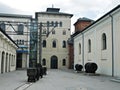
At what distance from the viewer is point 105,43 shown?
101ft

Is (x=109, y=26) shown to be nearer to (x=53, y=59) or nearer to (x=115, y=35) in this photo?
(x=115, y=35)

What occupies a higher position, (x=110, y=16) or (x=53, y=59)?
(x=110, y=16)

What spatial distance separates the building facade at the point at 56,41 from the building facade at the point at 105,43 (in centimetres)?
2076

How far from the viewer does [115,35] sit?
85.5 ft

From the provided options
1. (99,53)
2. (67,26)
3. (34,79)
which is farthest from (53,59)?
(34,79)

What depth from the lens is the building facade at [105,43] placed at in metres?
25.8

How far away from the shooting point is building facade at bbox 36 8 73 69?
200ft

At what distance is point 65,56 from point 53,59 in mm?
2982

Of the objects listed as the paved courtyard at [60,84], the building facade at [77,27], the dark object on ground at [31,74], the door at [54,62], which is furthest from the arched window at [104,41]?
the door at [54,62]

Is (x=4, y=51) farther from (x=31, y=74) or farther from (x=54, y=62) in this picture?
(x=54, y=62)

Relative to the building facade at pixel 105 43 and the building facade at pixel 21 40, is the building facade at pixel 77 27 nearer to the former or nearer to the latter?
the building facade at pixel 21 40

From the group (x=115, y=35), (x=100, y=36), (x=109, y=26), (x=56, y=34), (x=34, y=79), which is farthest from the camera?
(x=56, y=34)

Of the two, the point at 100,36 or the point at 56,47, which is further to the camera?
the point at 56,47

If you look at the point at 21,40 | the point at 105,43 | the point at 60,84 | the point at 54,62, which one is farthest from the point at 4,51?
the point at 54,62
